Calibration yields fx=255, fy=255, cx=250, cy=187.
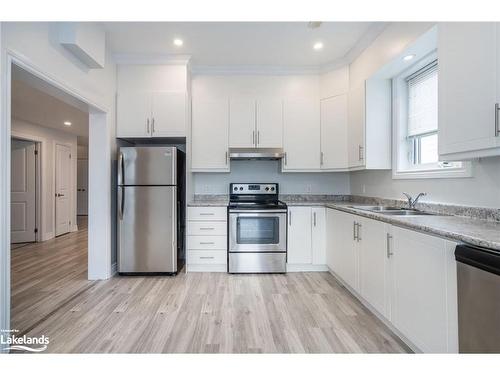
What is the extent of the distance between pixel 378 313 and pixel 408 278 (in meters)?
0.61

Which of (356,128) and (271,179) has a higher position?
(356,128)

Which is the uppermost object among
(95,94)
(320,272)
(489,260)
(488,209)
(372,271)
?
(95,94)

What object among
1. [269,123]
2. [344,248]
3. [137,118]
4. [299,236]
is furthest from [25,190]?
[344,248]

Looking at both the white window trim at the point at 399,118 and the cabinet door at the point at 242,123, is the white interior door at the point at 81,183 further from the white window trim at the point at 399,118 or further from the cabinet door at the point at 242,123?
the white window trim at the point at 399,118

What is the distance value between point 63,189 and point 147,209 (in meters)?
4.14

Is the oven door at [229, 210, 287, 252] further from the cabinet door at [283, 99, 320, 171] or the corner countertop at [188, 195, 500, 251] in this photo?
the corner countertop at [188, 195, 500, 251]

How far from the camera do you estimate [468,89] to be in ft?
4.92

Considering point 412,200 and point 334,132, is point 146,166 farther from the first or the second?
point 412,200

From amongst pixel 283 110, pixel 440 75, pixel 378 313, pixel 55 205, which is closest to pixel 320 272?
pixel 378 313

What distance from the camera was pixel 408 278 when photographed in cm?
166

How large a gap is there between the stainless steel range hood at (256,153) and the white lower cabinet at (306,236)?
0.74 meters

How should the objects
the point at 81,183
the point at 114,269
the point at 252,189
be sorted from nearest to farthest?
the point at 114,269 < the point at 252,189 < the point at 81,183

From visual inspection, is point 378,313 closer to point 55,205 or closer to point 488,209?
point 488,209
